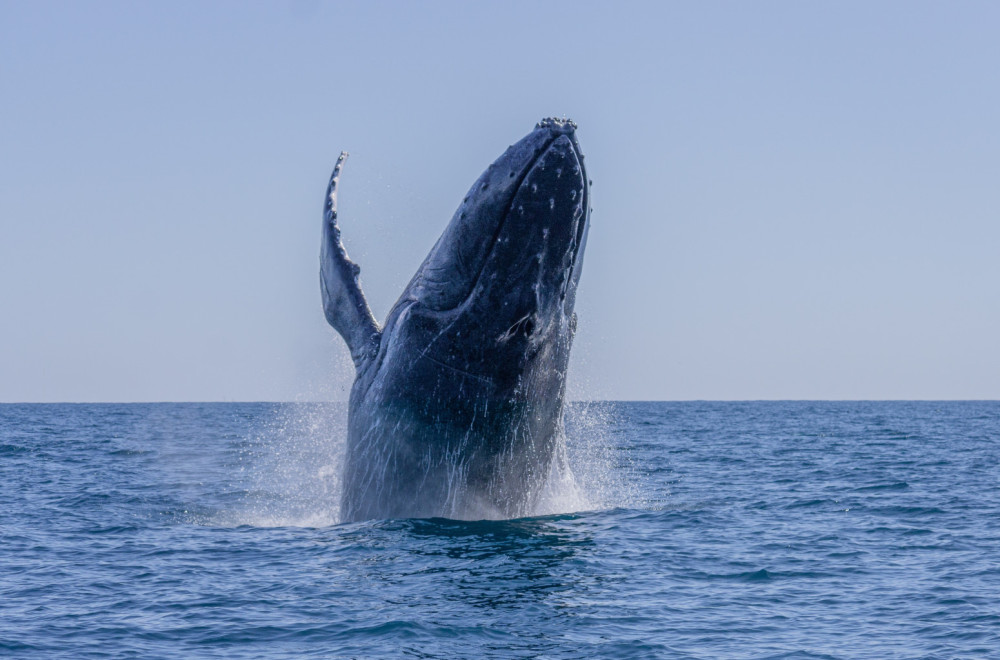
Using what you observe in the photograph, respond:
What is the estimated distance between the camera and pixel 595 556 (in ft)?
35.4

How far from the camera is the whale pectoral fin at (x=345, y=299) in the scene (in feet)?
33.2

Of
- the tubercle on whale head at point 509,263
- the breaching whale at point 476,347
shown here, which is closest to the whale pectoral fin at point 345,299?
the breaching whale at point 476,347

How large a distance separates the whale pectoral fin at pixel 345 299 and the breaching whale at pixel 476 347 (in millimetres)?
13

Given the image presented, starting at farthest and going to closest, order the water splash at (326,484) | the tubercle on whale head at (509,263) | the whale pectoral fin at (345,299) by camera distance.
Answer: the water splash at (326,484)
the whale pectoral fin at (345,299)
the tubercle on whale head at (509,263)

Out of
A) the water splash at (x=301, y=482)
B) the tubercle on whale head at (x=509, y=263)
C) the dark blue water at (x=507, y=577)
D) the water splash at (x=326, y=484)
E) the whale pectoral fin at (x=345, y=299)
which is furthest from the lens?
the water splash at (x=301, y=482)

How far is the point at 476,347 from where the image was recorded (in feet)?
29.9

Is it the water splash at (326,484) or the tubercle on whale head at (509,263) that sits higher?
the tubercle on whale head at (509,263)

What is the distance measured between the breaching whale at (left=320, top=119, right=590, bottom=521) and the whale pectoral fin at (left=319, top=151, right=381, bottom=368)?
0.01m

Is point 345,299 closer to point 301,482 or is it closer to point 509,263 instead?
point 509,263

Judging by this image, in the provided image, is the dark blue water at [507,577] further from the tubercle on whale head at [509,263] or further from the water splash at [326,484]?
the tubercle on whale head at [509,263]

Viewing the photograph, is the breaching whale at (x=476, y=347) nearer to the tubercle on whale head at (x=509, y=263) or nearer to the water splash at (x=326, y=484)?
the tubercle on whale head at (x=509, y=263)

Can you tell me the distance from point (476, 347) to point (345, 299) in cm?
167

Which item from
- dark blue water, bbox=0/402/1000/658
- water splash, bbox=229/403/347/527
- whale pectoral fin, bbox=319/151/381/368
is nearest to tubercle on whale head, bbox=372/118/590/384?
whale pectoral fin, bbox=319/151/381/368

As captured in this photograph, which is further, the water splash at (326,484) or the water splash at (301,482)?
the water splash at (301,482)
